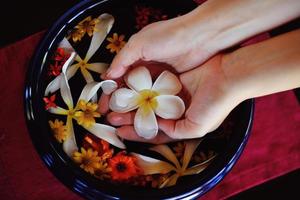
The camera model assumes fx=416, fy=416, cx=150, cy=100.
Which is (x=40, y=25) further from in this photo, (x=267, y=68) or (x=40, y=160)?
(x=267, y=68)

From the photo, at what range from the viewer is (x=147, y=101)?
0.52m

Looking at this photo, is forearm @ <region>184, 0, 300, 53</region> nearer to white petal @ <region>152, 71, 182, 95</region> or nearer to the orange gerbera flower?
white petal @ <region>152, 71, 182, 95</region>

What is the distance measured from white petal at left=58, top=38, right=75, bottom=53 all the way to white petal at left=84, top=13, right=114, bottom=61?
26 millimetres

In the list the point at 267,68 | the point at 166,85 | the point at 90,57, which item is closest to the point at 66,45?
the point at 90,57

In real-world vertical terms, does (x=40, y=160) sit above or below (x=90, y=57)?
below

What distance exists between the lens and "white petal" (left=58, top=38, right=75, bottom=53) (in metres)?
0.53

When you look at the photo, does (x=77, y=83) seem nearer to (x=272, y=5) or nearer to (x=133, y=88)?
(x=133, y=88)

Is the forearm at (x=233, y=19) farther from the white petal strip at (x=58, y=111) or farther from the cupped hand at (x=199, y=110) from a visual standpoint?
the white petal strip at (x=58, y=111)

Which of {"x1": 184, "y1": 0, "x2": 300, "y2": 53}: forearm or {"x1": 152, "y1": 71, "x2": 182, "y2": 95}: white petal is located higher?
{"x1": 184, "y1": 0, "x2": 300, "y2": 53}: forearm

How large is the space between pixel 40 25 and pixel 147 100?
274 millimetres

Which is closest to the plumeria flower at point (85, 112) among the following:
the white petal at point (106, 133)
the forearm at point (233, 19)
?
the white petal at point (106, 133)

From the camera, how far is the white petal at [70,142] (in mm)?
498

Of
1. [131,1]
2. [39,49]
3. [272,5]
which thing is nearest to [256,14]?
[272,5]

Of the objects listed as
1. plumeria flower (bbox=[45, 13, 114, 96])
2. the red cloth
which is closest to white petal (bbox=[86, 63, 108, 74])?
plumeria flower (bbox=[45, 13, 114, 96])
